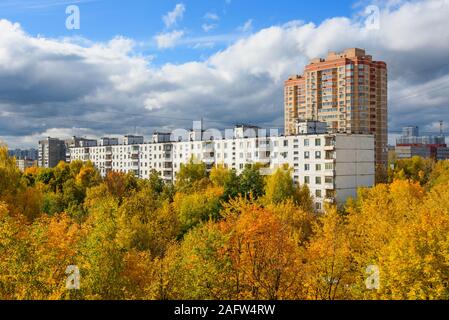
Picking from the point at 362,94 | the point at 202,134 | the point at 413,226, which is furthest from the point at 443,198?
the point at 362,94

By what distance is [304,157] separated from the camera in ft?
191

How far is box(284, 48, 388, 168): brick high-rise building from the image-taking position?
88500mm

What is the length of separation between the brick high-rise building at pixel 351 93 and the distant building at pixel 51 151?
81627mm

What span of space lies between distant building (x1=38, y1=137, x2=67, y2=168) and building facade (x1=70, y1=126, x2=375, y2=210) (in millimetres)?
70630

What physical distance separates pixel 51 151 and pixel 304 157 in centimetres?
10273

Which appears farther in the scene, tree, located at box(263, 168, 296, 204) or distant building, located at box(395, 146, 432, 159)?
distant building, located at box(395, 146, 432, 159)

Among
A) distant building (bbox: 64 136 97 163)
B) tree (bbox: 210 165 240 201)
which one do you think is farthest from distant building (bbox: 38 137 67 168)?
tree (bbox: 210 165 240 201)

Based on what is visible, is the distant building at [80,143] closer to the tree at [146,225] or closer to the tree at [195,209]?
the tree at [195,209]

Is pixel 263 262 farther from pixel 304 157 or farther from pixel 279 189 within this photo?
pixel 304 157

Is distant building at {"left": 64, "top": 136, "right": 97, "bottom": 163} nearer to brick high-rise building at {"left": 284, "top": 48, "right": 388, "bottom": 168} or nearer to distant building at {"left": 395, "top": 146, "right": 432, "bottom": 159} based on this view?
brick high-rise building at {"left": 284, "top": 48, "right": 388, "bottom": 168}

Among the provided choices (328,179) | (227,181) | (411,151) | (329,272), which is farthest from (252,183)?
(411,151)

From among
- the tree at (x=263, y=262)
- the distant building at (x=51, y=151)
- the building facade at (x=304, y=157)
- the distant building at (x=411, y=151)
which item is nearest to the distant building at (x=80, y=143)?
the distant building at (x=51, y=151)

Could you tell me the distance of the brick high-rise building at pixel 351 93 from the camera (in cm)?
8850

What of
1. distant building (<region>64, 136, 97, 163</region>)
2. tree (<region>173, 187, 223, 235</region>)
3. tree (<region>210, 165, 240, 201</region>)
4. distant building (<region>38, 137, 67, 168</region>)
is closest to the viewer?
tree (<region>173, 187, 223, 235</region>)
